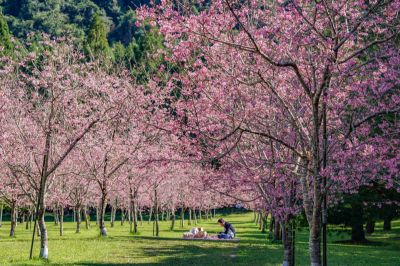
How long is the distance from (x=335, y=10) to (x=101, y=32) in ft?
337

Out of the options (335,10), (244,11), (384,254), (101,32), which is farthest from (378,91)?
(101,32)

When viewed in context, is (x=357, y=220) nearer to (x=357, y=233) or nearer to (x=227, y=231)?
(x=357, y=233)

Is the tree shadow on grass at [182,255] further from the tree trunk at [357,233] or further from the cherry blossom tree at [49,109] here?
the tree trunk at [357,233]

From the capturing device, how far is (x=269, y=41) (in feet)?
36.8

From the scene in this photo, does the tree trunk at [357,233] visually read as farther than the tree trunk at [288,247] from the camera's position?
Yes

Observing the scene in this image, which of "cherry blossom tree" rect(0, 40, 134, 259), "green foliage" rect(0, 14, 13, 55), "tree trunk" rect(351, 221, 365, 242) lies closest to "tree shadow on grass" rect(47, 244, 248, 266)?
"cherry blossom tree" rect(0, 40, 134, 259)

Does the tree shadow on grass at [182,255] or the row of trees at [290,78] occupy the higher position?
the row of trees at [290,78]

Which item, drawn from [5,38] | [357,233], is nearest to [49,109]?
[357,233]

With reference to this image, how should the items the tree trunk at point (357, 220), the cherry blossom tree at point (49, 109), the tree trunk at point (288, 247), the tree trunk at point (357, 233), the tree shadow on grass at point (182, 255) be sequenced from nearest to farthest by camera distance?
the tree trunk at point (288, 247) → the cherry blossom tree at point (49, 109) → the tree shadow on grass at point (182, 255) → the tree trunk at point (357, 220) → the tree trunk at point (357, 233)

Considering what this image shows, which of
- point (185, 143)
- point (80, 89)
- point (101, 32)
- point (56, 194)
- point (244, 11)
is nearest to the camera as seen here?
point (244, 11)

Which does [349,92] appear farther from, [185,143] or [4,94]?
[4,94]

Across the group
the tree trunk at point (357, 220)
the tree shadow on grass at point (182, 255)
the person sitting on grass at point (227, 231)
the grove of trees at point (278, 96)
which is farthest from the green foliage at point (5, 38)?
the grove of trees at point (278, 96)

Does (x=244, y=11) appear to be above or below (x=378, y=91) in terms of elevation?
above

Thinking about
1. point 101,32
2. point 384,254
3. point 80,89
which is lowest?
point 384,254
